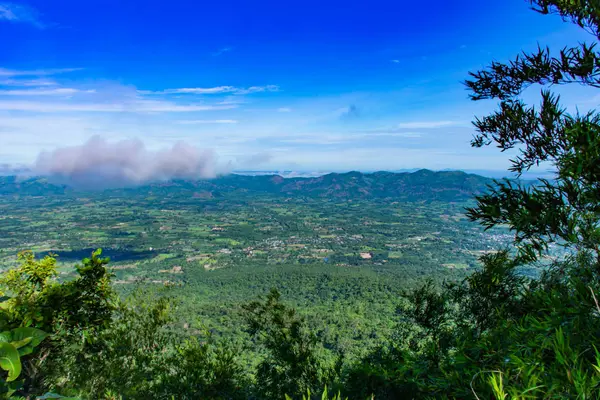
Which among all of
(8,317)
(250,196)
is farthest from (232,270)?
(250,196)

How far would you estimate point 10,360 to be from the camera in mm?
1362

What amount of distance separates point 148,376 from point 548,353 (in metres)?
9.07

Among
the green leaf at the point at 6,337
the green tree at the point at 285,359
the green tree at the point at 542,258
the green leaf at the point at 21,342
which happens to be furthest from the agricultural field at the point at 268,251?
the green tree at the point at 542,258

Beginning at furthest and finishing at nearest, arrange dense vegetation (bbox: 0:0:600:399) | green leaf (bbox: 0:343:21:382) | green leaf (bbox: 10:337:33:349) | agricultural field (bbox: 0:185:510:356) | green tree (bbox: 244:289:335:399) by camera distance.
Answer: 1. agricultural field (bbox: 0:185:510:356)
2. green tree (bbox: 244:289:335:399)
3. dense vegetation (bbox: 0:0:600:399)
4. green leaf (bbox: 10:337:33:349)
5. green leaf (bbox: 0:343:21:382)

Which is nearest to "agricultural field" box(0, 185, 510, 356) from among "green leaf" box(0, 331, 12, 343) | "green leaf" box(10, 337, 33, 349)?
"green leaf" box(0, 331, 12, 343)

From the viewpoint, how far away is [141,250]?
7694 cm

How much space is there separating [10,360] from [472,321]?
7.93m

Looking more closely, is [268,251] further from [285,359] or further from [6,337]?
[6,337]

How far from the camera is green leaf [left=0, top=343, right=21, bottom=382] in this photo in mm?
1311

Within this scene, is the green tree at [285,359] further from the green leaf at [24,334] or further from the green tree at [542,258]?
the green leaf at [24,334]

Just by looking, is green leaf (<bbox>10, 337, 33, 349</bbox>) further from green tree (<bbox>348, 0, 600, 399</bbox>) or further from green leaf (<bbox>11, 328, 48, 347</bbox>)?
green tree (<bbox>348, 0, 600, 399</bbox>)

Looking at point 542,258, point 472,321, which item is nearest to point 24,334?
point 542,258

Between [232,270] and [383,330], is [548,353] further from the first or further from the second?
[232,270]

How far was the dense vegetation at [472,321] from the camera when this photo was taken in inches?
91.9
